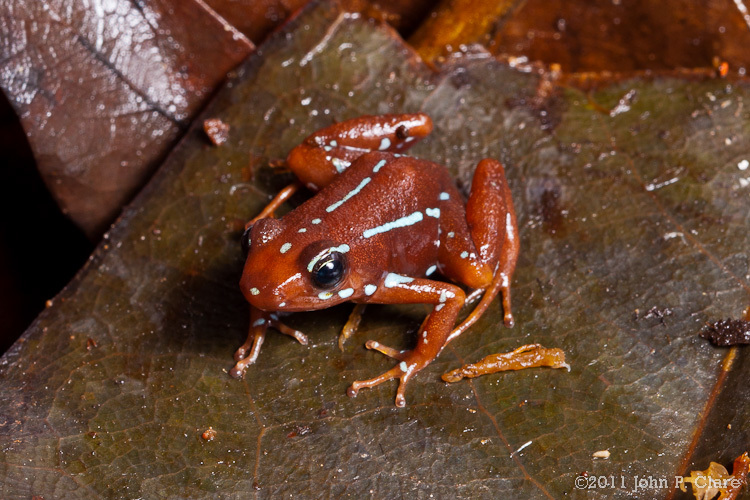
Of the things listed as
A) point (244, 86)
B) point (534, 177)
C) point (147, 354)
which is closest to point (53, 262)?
point (147, 354)

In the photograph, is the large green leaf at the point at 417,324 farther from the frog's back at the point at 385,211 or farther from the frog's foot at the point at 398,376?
A: the frog's back at the point at 385,211

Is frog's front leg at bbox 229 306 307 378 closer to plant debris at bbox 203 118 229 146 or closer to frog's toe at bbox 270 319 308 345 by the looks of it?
frog's toe at bbox 270 319 308 345

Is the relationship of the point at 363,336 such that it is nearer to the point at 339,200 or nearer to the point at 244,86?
the point at 339,200

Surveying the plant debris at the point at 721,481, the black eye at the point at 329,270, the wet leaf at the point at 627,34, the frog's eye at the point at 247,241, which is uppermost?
the frog's eye at the point at 247,241

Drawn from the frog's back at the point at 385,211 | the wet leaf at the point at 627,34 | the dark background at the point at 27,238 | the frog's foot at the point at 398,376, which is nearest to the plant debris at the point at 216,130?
the frog's back at the point at 385,211

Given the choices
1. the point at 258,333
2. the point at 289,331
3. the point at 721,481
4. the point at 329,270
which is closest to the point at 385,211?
the point at 329,270

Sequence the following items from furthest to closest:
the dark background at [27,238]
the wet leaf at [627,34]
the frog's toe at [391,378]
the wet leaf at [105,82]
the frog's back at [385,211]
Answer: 1. the wet leaf at [627,34]
2. the dark background at [27,238]
3. the wet leaf at [105,82]
4. the frog's back at [385,211]
5. the frog's toe at [391,378]

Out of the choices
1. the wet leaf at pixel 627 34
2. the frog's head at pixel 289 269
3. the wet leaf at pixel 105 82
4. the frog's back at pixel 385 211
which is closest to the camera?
the frog's head at pixel 289 269

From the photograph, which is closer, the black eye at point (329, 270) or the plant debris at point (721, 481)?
the plant debris at point (721, 481)

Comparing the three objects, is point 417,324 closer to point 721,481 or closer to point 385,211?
point 385,211
